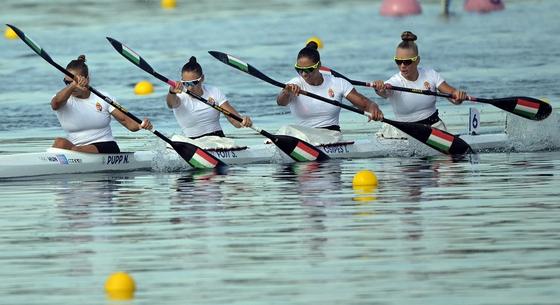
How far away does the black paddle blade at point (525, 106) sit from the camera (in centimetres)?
2223

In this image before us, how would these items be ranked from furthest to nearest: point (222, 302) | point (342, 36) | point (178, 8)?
1. point (178, 8)
2. point (342, 36)
3. point (222, 302)

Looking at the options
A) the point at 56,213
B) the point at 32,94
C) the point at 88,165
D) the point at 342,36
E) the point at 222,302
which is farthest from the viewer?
the point at 342,36

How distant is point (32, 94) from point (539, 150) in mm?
13069

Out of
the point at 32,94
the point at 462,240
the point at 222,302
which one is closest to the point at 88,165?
the point at 462,240

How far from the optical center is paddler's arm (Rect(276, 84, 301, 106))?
810 inches

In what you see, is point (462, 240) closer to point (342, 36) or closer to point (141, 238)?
point (141, 238)

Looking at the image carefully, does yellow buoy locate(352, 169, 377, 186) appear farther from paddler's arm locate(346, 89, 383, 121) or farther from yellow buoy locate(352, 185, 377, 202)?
paddler's arm locate(346, 89, 383, 121)

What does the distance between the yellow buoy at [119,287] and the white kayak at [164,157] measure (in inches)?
307

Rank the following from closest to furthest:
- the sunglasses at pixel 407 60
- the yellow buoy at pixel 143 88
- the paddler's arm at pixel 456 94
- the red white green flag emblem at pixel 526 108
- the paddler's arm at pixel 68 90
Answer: the paddler's arm at pixel 68 90 → the paddler's arm at pixel 456 94 → the sunglasses at pixel 407 60 → the red white green flag emblem at pixel 526 108 → the yellow buoy at pixel 143 88

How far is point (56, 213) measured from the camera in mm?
16031

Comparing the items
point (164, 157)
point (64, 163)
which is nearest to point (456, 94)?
point (164, 157)

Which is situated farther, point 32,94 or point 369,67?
point 369,67

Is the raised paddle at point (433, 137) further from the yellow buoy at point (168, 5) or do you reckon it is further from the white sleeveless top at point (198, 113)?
the yellow buoy at point (168, 5)

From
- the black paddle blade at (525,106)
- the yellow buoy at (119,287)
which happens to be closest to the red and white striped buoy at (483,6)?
the black paddle blade at (525,106)
